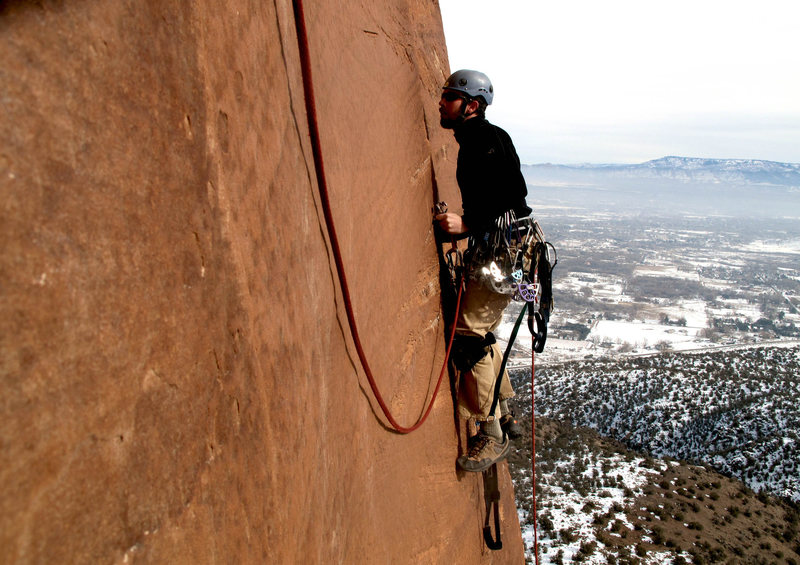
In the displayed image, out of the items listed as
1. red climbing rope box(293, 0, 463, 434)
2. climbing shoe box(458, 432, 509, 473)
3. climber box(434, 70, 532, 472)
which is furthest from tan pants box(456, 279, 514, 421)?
red climbing rope box(293, 0, 463, 434)

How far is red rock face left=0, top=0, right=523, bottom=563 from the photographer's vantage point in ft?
3.89

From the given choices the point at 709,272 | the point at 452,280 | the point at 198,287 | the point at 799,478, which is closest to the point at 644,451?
the point at 799,478

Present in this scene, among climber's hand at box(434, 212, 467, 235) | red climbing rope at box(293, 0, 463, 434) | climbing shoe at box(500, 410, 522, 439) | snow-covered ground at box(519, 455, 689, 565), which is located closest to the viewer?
red climbing rope at box(293, 0, 463, 434)

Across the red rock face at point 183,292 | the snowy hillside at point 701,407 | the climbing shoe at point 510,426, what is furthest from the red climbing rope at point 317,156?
the snowy hillside at point 701,407

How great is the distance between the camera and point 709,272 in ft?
497

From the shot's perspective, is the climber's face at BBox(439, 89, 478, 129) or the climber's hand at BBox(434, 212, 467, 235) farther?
the climber's hand at BBox(434, 212, 467, 235)

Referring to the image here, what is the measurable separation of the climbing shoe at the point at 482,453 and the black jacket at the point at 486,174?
1716mm

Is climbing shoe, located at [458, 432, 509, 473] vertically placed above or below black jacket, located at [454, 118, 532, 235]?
below

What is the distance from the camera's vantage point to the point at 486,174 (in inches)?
170

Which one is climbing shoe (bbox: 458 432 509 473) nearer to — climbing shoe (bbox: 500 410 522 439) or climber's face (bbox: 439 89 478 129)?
climbing shoe (bbox: 500 410 522 439)

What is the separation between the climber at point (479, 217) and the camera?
4352 mm

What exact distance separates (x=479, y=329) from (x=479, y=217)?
88cm

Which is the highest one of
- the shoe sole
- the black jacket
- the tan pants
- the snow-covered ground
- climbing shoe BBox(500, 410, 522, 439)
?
the black jacket

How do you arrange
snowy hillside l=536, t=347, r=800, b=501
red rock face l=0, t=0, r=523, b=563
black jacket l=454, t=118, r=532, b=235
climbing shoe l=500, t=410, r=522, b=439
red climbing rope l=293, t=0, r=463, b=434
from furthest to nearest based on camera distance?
Answer: snowy hillside l=536, t=347, r=800, b=501, climbing shoe l=500, t=410, r=522, b=439, black jacket l=454, t=118, r=532, b=235, red climbing rope l=293, t=0, r=463, b=434, red rock face l=0, t=0, r=523, b=563
